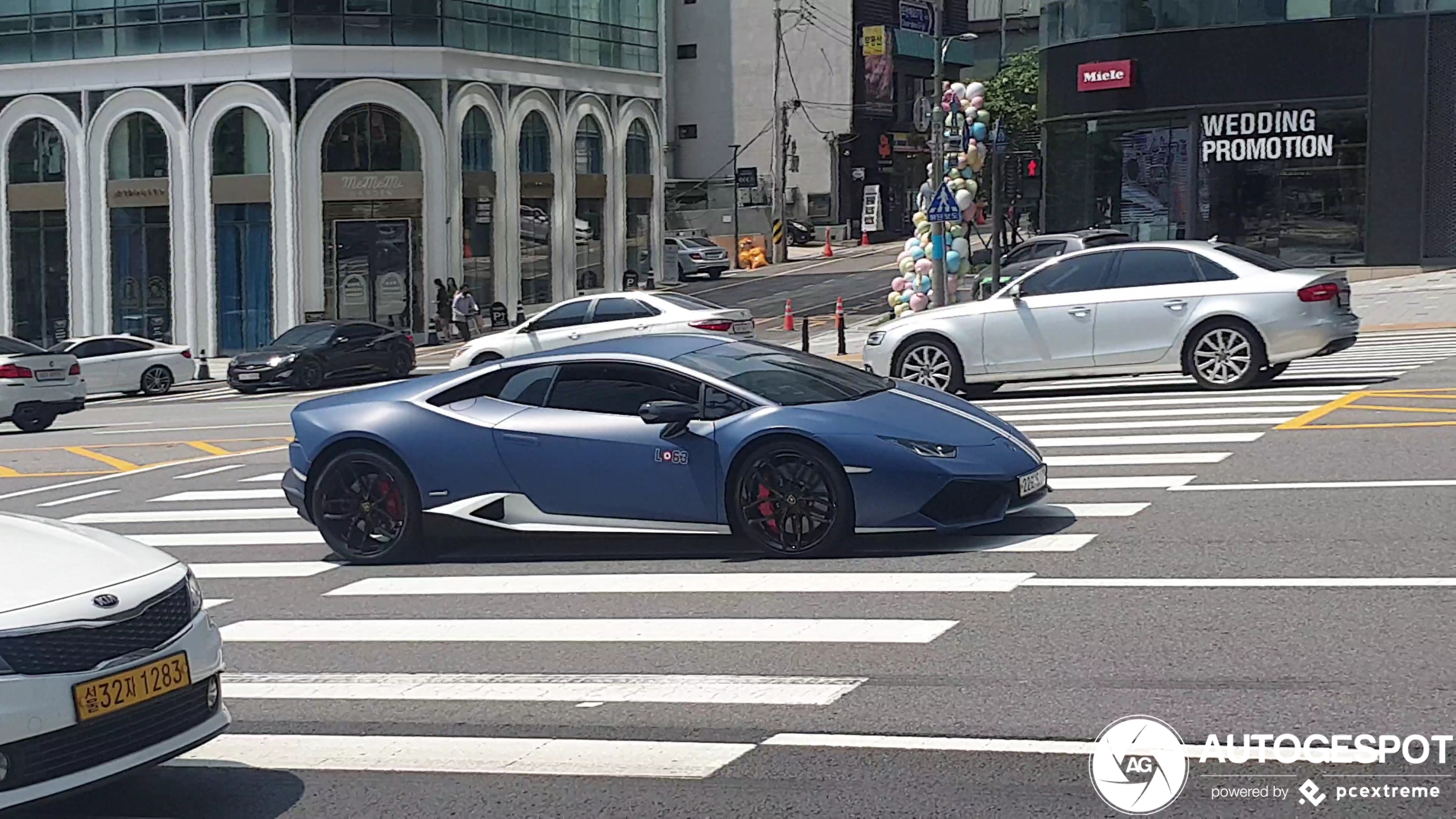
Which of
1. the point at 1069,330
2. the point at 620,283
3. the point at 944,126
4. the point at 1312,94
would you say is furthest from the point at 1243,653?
the point at 620,283

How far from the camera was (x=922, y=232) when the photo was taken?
32469mm

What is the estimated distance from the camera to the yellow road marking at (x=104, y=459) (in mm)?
20328

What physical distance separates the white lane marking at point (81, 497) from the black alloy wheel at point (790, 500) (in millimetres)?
9022

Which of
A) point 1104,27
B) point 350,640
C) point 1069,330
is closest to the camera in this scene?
point 350,640

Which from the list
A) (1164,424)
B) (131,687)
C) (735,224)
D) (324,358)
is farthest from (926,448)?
(735,224)

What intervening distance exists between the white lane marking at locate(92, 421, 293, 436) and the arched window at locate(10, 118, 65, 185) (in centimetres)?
2684

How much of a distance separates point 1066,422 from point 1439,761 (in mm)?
10699

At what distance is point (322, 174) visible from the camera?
47.3m

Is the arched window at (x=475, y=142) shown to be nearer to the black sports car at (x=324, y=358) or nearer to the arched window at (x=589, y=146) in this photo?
the arched window at (x=589, y=146)

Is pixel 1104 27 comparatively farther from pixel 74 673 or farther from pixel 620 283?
pixel 74 673

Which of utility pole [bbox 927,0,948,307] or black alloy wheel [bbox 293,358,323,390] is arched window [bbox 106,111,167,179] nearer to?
black alloy wheel [bbox 293,358,323,390]

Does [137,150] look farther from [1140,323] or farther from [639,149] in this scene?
[1140,323]

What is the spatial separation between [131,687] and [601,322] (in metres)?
23.7

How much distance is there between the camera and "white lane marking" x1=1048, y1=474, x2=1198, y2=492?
12328mm
